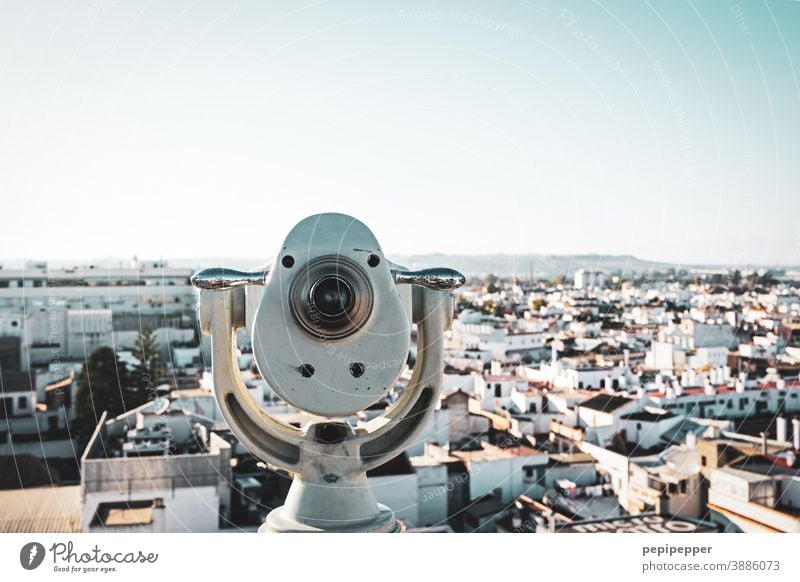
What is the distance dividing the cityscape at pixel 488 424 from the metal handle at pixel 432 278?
39 cm

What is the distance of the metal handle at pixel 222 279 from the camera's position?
1.09m

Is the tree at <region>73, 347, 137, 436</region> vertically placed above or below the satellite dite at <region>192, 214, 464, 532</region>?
below

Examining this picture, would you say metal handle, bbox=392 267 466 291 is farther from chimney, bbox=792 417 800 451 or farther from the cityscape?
chimney, bbox=792 417 800 451

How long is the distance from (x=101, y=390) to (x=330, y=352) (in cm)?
808

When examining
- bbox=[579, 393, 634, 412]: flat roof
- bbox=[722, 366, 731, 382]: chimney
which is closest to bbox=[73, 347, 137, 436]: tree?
bbox=[579, 393, 634, 412]: flat roof

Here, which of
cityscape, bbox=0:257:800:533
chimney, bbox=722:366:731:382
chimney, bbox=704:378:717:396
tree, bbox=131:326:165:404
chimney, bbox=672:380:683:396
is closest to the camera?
cityscape, bbox=0:257:800:533

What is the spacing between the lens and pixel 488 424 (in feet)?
23.8

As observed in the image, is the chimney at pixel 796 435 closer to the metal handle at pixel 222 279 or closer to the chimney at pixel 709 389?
the chimney at pixel 709 389

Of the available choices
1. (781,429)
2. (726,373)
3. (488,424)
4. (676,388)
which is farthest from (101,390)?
(726,373)

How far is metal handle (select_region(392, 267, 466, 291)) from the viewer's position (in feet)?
3.76

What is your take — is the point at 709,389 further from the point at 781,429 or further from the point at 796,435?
the point at 796,435

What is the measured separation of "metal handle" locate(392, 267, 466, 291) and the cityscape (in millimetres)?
393

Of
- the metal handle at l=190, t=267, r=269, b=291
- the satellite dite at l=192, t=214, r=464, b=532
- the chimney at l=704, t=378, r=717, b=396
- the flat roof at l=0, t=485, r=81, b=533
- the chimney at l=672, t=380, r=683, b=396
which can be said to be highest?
the metal handle at l=190, t=267, r=269, b=291

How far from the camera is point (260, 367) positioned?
1.06 m
